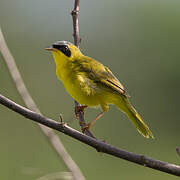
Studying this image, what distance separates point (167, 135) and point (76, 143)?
3.56 metres

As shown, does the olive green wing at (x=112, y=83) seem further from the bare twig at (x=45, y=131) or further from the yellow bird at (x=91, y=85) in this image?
the bare twig at (x=45, y=131)

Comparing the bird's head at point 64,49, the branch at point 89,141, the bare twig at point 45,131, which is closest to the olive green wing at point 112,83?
the bird's head at point 64,49

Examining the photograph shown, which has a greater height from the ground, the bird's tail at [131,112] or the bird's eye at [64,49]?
the bird's eye at [64,49]

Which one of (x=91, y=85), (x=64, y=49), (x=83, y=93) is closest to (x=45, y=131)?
(x=83, y=93)

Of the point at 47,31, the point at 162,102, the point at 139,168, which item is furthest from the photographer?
the point at 47,31

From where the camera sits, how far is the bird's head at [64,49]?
467 centimetres

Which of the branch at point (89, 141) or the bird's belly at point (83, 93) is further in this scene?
the bird's belly at point (83, 93)

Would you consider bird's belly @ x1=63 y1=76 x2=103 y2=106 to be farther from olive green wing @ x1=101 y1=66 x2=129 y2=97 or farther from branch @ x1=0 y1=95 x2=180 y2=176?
branch @ x1=0 y1=95 x2=180 y2=176

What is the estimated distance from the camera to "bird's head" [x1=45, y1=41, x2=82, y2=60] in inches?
184

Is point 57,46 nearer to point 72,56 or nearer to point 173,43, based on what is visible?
point 72,56

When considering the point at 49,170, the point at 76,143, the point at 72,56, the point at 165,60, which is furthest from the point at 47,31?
the point at 72,56

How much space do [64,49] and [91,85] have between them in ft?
2.03

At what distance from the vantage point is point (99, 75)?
4508mm

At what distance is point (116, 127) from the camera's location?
1245 cm
